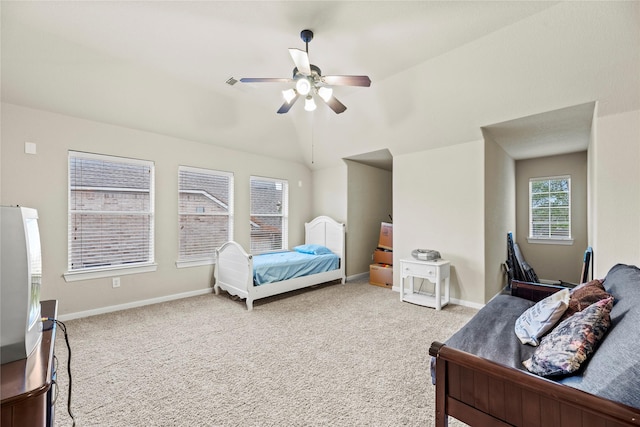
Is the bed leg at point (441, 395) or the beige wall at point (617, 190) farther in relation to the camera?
the beige wall at point (617, 190)

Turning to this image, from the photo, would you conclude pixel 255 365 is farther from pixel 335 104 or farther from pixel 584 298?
→ pixel 335 104

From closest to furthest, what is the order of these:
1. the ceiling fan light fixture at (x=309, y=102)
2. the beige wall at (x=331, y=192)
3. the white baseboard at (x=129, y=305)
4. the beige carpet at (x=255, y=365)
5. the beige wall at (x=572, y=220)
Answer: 1. the beige carpet at (x=255, y=365)
2. the ceiling fan light fixture at (x=309, y=102)
3. the white baseboard at (x=129, y=305)
4. the beige wall at (x=572, y=220)
5. the beige wall at (x=331, y=192)

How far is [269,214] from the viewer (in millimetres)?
5242

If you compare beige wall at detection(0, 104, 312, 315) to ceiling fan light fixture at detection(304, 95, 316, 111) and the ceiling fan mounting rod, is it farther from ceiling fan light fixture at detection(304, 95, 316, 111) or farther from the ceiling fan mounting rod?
the ceiling fan mounting rod

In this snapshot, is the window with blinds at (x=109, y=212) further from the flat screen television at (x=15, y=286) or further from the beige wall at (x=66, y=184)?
the flat screen television at (x=15, y=286)

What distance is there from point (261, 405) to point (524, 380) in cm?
151

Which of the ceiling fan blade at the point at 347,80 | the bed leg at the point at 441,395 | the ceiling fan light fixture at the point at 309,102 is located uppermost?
the ceiling fan blade at the point at 347,80

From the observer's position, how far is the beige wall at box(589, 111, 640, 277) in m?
2.63

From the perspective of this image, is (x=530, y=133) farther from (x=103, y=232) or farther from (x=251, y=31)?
(x=103, y=232)

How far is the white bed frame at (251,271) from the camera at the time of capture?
143 inches

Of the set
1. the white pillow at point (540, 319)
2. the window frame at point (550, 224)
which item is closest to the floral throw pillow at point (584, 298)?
the white pillow at point (540, 319)

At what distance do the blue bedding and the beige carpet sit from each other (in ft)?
1.34

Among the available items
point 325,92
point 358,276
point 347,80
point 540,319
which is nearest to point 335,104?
point 325,92

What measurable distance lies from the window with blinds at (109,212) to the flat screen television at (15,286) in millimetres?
3090
